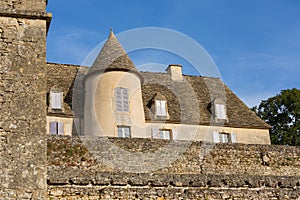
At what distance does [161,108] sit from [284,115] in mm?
12901

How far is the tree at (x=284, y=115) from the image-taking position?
106ft

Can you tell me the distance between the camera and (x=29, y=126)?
25.6ft

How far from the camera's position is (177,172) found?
12750mm

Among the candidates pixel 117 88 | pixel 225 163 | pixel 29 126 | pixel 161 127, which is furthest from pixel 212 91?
pixel 29 126

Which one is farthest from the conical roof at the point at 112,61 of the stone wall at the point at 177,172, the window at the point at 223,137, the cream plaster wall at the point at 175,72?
the stone wall at the point at 177,172

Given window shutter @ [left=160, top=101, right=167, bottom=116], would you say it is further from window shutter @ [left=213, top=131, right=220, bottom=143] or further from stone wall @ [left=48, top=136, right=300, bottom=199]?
stone wall @ [left=48, top=136, right=300, bottom=199]

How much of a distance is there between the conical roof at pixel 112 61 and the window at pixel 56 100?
67.1 inches

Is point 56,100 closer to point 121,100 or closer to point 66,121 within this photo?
point 66,121

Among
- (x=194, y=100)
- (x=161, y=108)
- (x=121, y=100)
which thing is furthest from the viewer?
(x=194, y=100)

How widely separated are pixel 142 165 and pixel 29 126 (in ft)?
17.0

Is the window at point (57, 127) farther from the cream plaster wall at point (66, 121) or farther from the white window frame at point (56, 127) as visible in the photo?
the cream plaster wall at point (66, 121)

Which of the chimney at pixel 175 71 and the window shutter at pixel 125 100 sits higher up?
Answer: the chimney at pixel 175 71

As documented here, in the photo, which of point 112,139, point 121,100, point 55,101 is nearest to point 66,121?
point 55,101

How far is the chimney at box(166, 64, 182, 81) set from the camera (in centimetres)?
2697
